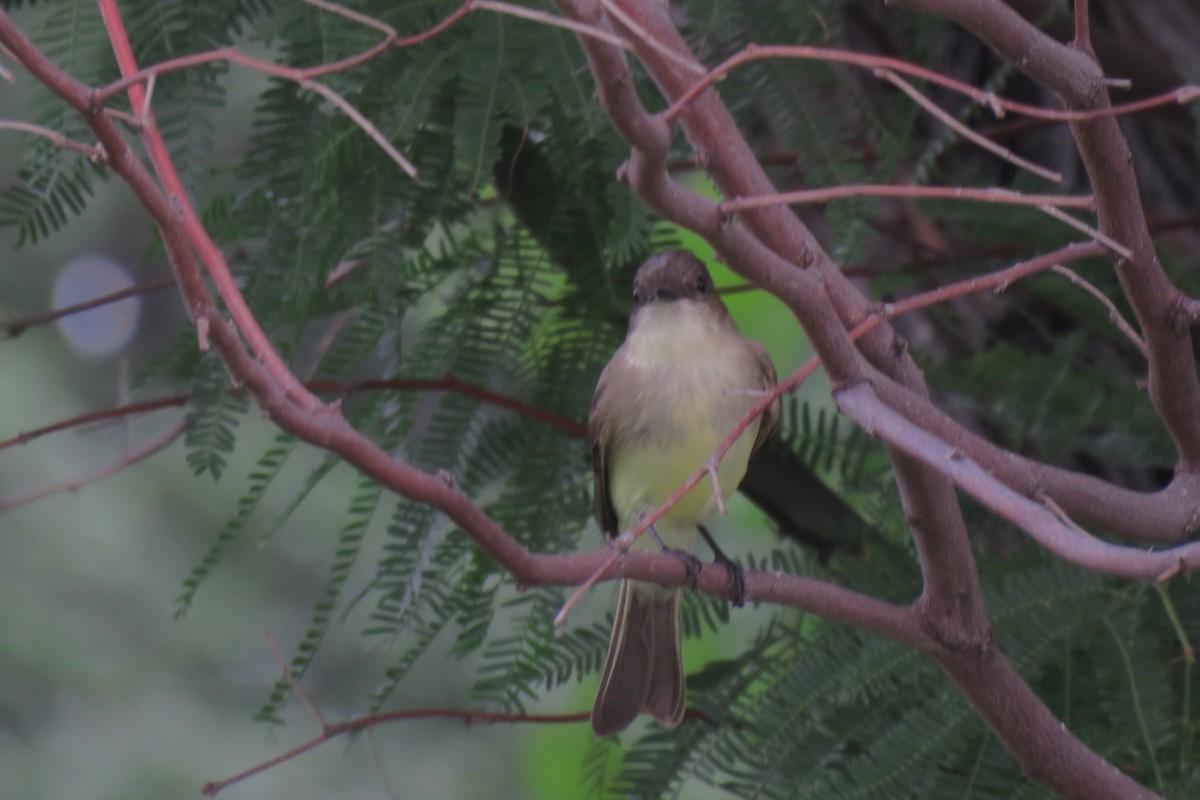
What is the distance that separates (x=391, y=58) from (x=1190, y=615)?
1613 mm

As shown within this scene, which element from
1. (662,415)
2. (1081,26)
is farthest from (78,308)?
(1081,26)

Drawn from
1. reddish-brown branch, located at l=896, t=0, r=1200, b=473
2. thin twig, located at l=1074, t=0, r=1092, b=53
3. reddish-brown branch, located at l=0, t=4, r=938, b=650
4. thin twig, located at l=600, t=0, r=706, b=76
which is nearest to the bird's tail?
reddish-brown branch, located at l=0, t=4, r=938, b=650

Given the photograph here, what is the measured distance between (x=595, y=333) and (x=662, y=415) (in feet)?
0.73

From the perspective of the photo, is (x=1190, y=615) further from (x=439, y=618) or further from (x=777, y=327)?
(x=777, y=327)

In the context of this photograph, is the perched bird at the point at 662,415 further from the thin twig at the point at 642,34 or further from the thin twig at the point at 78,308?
the thin twig at the point at 642,34

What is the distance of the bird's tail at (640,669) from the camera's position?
9.01ft

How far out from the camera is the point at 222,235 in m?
2.76

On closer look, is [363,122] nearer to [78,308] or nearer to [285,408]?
[285,408]

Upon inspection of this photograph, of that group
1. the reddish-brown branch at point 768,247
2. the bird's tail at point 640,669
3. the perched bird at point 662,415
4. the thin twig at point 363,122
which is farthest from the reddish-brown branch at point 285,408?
the perched bird at point 662,415

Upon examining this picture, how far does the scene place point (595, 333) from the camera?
3025 millimetres

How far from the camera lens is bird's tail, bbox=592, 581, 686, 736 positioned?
275 centimetres

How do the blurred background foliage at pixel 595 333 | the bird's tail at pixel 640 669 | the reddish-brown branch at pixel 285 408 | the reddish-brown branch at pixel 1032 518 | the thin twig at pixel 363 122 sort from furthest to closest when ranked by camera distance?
the bird's tail at pixel 640 669
the blurred background foliage at pixel 595 333
the thin twig at pixel 363 122
the reddish-brown branch at pixel 285 408
the reddish-brown branch at pixel 1032 518

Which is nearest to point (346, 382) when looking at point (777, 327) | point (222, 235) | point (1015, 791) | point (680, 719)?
point (222, 235)

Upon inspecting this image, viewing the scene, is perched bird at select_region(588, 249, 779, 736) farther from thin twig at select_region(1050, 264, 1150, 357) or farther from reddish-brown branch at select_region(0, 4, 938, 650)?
reddish-brown branch at select_region(0, 4, 938, 650)
